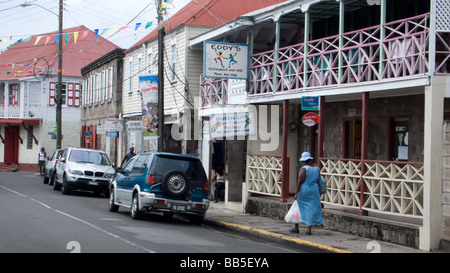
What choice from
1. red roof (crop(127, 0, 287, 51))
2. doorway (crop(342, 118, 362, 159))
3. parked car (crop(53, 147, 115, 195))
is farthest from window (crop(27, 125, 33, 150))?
doorway (crop(342, 118, 362, 159))

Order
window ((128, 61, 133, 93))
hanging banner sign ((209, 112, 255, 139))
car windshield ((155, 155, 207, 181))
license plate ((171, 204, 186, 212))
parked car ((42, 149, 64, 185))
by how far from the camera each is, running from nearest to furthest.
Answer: license plate ((171, 204, 186, 212)) → car windshield ((155, 155, 207, 181)) → hanging banner sign ((209, 112, 255, 139)) → parked car ((42, 149, 64, 185)) → window ((128, 61, 133, 93))

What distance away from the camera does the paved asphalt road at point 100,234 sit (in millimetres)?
9930

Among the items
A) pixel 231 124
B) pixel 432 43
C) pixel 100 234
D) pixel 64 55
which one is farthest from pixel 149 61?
pixel 64 55

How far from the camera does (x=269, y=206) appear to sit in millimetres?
17281

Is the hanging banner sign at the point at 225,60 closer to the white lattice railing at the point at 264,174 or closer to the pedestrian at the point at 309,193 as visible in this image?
the white lattice railing at the point at 264,174

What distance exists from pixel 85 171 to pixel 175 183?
9.14m

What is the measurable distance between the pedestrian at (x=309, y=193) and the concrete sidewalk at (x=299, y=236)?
0.43m

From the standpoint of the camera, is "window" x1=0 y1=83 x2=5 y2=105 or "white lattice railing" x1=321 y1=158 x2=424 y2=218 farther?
"window" x1=0 y1=83 x2=5 y2=105

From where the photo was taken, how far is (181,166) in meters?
15.2

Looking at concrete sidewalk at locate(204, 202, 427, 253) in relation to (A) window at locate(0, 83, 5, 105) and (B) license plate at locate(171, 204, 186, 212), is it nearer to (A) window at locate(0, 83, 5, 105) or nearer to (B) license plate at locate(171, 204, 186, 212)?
(B) license plate at locate(171, 204, 186, 212)

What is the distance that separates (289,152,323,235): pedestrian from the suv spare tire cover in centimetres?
301

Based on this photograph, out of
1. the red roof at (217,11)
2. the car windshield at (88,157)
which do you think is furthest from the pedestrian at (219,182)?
the red roof at (217,11)

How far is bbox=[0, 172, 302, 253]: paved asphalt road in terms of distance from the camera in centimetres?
993

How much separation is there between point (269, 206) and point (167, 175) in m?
3.91
